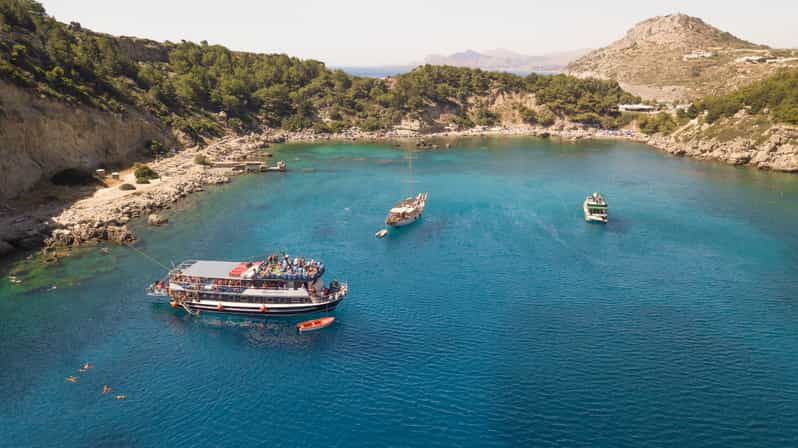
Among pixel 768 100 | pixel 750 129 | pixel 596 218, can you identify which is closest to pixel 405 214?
pixel 596 218

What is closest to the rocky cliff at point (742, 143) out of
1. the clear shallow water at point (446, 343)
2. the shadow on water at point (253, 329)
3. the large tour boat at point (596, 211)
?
the clear shallow water at point (446, 343)

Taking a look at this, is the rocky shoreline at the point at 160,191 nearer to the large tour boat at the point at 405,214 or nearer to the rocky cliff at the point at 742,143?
the rocky cliff at the point at 742,143

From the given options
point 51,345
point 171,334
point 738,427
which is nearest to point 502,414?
point 738,427

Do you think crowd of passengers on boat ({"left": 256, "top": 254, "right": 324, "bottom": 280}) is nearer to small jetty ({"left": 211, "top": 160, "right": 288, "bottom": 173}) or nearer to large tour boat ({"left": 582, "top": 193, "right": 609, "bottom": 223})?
large tour boat ({"left": 582, "top": 193, "right": 609, "bottom": 223})

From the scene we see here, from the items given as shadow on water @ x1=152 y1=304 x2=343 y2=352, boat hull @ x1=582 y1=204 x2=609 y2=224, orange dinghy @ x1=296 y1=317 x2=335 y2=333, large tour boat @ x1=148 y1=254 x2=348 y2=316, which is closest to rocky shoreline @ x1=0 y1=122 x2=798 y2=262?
large tour boat @ x1=148 y1=254 x2=348 y2=316

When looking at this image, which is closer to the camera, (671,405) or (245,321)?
(671,405)

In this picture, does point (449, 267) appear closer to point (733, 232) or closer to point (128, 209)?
point (733, 232)

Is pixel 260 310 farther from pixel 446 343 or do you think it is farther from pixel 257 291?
pixel 446 343
